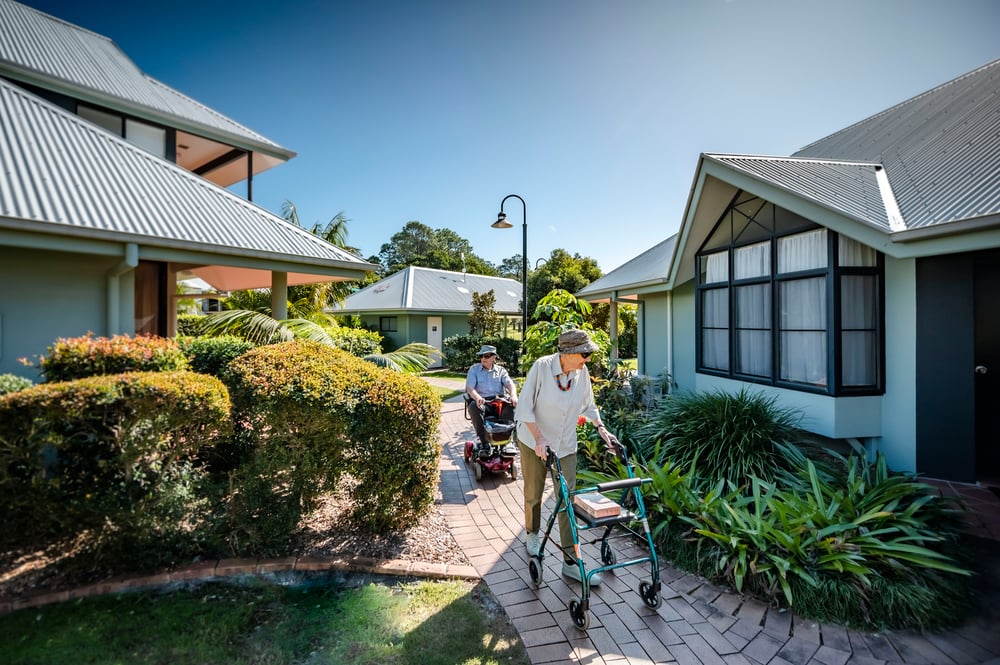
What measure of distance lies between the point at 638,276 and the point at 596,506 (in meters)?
8.85

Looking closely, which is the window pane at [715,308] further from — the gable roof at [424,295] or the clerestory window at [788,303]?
the gable roof at [424,295]

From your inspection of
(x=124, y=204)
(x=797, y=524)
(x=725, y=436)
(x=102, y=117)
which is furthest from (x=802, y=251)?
(x=102, y=117)

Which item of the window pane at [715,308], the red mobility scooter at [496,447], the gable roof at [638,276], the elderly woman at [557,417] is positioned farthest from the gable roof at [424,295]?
the elderly woman at [557,417]

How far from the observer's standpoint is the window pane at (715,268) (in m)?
7.45

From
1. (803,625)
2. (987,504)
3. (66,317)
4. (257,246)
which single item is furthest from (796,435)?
(66,317)

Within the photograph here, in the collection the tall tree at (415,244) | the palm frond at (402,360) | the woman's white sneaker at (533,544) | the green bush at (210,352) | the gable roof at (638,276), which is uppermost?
the tall tree at (415,244)

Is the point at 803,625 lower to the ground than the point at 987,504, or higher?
lower

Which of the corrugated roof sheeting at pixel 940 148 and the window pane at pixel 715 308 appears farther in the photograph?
the window pane at pixel 715 308

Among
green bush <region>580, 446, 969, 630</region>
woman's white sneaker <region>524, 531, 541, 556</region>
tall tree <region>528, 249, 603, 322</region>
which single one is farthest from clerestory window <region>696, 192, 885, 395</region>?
tall tree <region>528, 249, 603, 322</region>

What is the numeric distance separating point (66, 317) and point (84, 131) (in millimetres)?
3364

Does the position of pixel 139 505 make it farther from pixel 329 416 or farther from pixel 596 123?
pixel 596 123

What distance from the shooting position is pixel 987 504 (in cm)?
438

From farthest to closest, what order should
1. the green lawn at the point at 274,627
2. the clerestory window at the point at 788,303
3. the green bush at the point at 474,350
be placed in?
the green bush at the point at 474,350
the clerestory window at the point at 788,303
the green lawn at the point at 274,627

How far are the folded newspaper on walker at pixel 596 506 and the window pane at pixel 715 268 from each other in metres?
5.57
